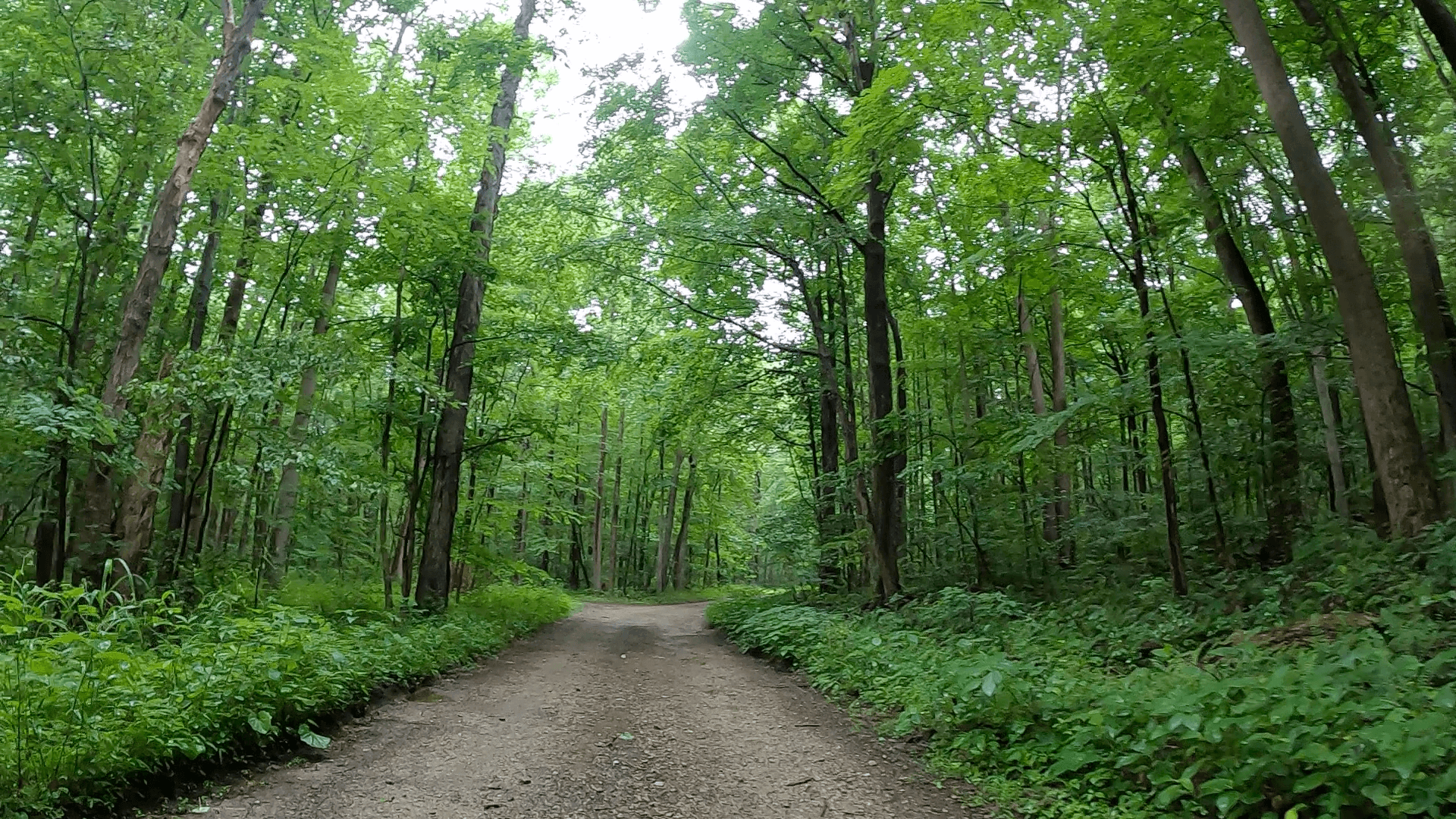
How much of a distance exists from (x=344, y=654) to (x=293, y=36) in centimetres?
892

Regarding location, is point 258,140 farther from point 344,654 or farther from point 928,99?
point 928,99

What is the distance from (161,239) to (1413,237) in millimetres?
11226

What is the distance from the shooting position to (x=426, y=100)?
10070mm

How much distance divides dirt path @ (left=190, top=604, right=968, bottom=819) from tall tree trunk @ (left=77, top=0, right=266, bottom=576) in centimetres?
377

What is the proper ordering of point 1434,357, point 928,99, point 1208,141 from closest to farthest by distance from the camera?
point 1434,357 → point 1208,141 → point 928,99

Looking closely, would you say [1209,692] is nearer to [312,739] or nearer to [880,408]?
[312,739]

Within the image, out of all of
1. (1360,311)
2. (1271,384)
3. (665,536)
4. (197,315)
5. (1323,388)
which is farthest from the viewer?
(665,536)

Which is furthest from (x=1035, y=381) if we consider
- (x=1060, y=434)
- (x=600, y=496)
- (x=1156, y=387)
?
(x=600, y=496)

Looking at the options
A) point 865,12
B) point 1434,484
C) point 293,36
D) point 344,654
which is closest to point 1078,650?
point 1434,484

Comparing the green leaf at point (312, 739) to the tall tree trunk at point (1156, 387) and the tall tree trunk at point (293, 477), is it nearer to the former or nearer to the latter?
the tall tree trunk at point (293, 477)

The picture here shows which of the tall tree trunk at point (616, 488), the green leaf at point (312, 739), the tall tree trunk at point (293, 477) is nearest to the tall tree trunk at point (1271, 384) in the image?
the green leaf at point (312, 739)

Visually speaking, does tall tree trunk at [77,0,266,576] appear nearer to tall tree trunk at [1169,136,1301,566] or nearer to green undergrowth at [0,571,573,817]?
green undergrowth at [0,571,573,817]

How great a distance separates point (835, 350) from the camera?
53.4 ft

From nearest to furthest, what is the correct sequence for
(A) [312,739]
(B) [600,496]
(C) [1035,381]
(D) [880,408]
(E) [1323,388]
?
1. (A) [312,739]
2. (E) [1323,388]
3. (D) [880,408]
4. (C) [1035,381]
5. (B) [600,496]
